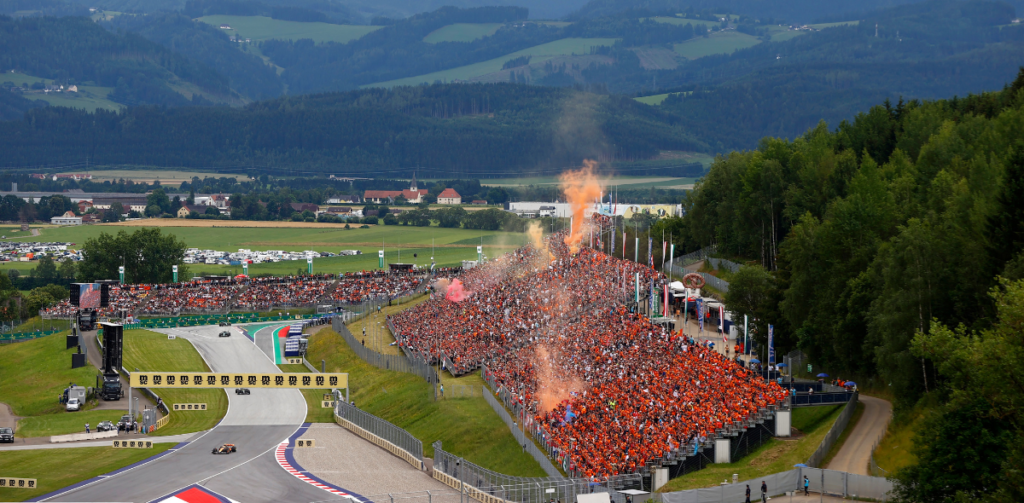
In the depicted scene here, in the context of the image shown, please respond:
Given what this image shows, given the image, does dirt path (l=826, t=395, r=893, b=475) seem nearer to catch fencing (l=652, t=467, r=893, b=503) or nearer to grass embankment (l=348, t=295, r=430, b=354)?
catch fencing (l=652, t=467, r=893, b=503)

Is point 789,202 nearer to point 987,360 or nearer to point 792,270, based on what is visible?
point 792,270

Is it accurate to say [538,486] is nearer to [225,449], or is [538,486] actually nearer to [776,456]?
[776,456]

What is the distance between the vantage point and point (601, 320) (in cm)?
6156

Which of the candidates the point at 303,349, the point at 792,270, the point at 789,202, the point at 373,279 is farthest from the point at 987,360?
the point at 373,279

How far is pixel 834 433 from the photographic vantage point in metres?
47.3

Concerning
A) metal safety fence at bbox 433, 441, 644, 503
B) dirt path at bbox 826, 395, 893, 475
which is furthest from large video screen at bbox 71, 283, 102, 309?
dirt path at bbox 826, 395, 893, 475

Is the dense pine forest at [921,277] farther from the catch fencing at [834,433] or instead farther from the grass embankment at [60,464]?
the grass embankment at [60,464]

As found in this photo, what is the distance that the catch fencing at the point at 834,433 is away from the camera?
44369 millimetres

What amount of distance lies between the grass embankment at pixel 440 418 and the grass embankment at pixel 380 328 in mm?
2439

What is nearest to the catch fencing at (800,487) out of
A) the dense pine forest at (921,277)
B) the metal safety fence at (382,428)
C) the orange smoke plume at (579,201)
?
the dense pine forest at (921,277)

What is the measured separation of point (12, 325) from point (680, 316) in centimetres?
7898

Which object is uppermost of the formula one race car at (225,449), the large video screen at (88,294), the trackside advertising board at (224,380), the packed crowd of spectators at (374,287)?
the large video screen at (88,294)

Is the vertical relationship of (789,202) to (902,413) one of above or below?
above

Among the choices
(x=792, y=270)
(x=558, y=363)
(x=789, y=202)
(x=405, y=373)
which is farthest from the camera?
(x=789, y=202)
